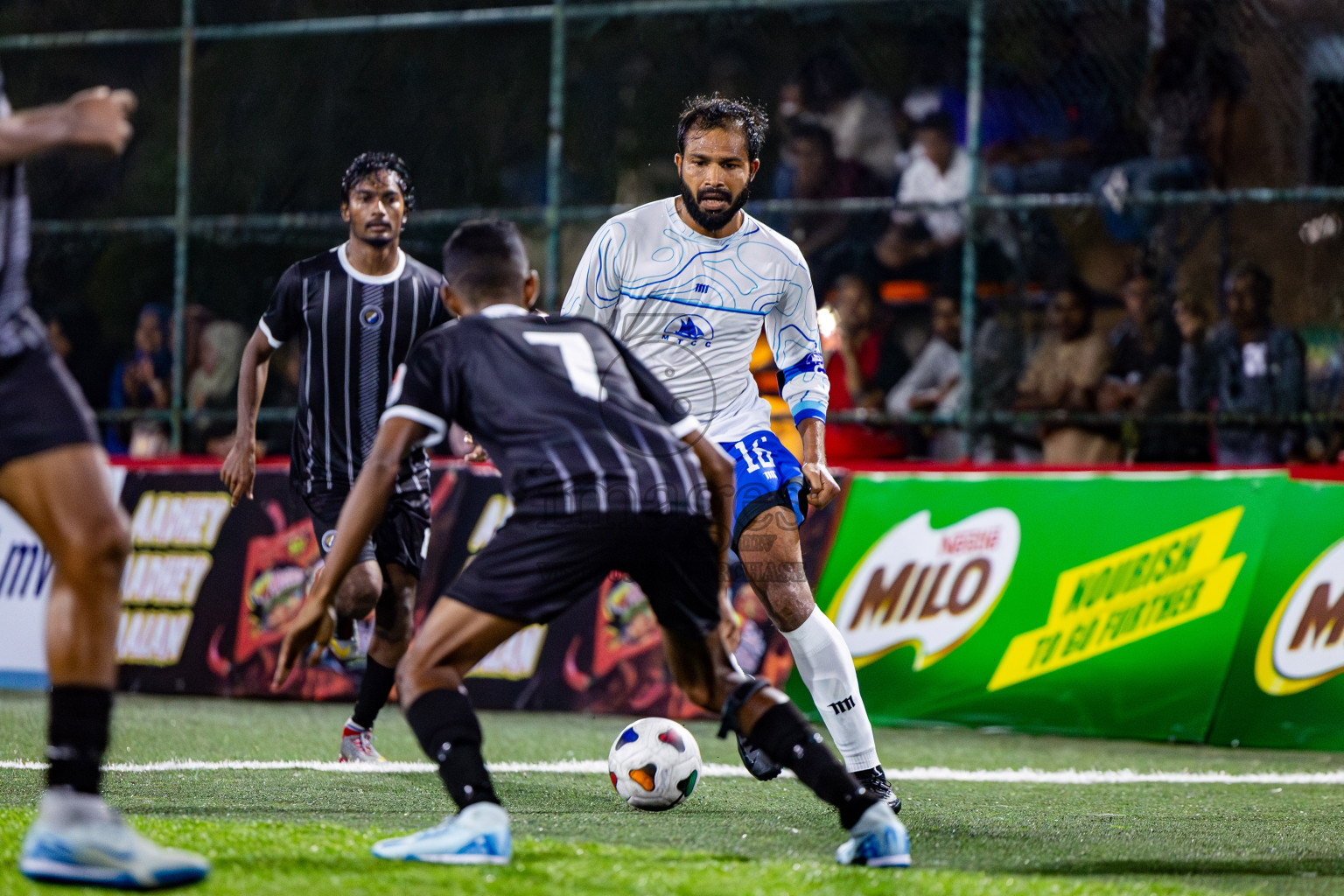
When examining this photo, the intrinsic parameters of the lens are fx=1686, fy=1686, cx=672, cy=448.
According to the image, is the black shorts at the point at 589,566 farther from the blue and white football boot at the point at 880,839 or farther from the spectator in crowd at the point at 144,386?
the spectator in crowd at the point at 144,386

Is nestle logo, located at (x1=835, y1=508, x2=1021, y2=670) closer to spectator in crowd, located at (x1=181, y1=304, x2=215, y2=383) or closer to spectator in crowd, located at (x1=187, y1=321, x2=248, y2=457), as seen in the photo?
spectator in crowd, located at (x1=187, y1=321, x2=248, y2=457)

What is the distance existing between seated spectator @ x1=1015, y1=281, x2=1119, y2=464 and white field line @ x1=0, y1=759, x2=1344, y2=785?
3423 millimetres

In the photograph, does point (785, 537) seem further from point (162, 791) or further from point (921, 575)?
point (921, 575)

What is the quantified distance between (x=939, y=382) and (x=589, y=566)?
7168 millimetres

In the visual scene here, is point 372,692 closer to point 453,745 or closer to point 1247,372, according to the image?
point 453,745

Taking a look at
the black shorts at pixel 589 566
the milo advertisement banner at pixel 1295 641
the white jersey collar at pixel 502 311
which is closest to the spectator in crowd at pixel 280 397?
the milo advertisement banner at pixel 1295 641

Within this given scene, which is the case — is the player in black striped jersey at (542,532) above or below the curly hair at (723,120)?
below

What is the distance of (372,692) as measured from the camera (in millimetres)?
6672

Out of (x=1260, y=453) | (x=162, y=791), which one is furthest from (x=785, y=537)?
(x=1260, y=453)

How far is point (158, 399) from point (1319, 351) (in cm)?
806

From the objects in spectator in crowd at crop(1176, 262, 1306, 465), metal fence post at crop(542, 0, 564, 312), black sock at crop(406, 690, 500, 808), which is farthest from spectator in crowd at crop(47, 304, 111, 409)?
black sock at crop(406, 690, 500, 808)

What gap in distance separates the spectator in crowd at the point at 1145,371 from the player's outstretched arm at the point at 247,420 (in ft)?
18.2

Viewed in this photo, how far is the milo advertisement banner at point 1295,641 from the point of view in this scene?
805 cm

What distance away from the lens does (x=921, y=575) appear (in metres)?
8.70
